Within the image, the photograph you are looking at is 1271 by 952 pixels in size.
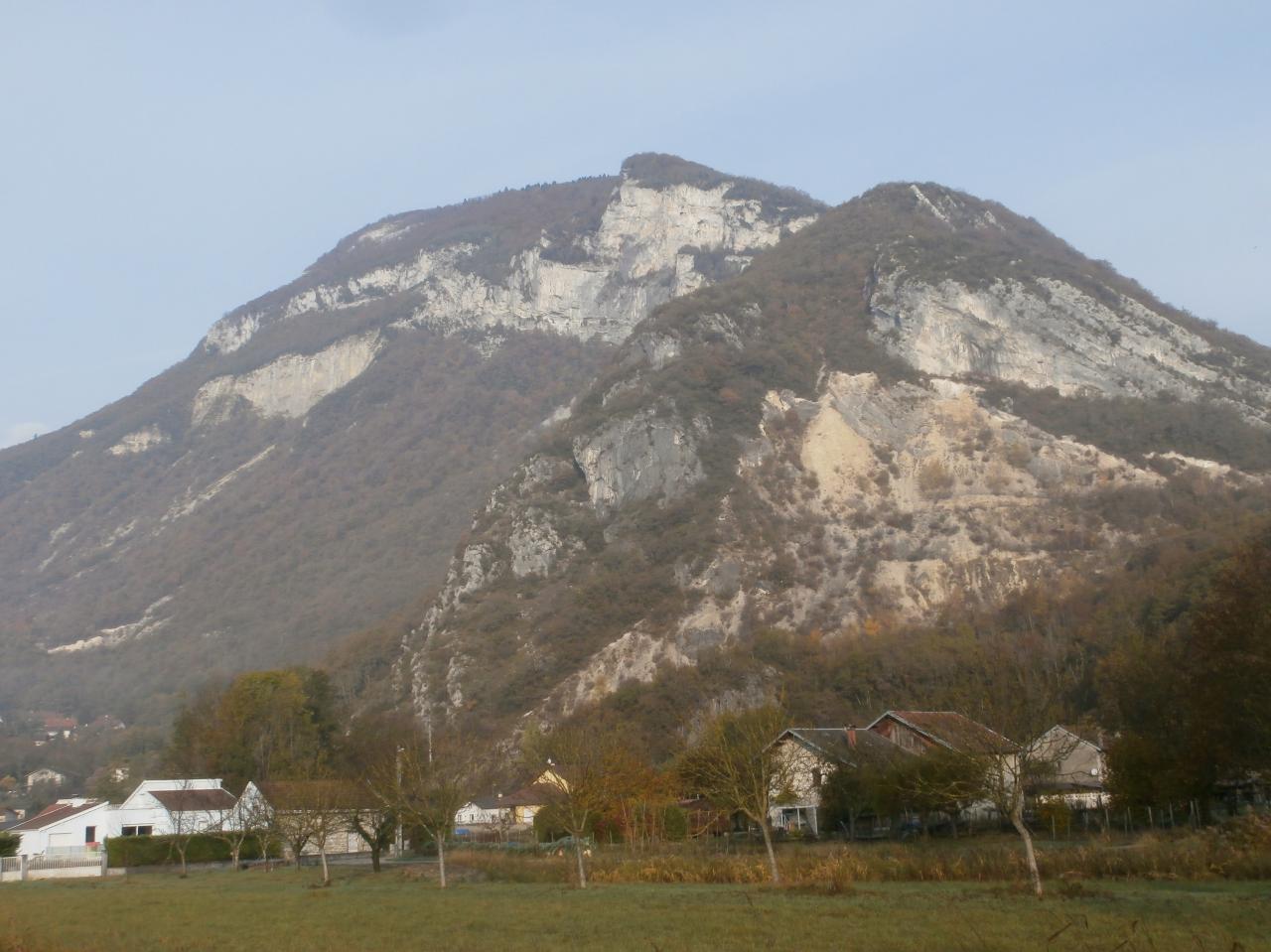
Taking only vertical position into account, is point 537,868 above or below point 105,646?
below

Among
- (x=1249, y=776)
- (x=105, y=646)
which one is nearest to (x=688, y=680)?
(x=1249, y=776)

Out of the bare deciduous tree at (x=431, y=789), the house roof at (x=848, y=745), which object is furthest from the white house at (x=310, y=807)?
the house roof at (x=848, y=745)

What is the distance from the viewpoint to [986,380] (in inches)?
5012

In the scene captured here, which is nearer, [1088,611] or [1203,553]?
[1203,553]

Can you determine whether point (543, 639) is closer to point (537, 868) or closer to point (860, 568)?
point (860, 568)

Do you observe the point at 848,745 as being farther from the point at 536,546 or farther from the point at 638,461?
the point at 638,461

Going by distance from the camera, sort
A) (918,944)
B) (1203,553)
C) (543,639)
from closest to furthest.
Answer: (918,944), (1203,553), (543,639)

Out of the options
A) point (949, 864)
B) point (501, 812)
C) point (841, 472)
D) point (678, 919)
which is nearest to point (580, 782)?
point (949, 864)

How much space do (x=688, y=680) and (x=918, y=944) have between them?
70273 millimetres

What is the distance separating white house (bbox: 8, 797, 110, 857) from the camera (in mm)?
62688

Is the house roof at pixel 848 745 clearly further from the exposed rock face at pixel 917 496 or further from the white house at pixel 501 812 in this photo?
the exposed rock face at pixel 917 496

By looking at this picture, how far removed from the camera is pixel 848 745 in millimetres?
57062

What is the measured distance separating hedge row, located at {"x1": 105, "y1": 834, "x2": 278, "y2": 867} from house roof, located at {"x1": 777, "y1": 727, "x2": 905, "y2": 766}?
26993 millimetres

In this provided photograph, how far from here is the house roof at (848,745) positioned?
175ft
